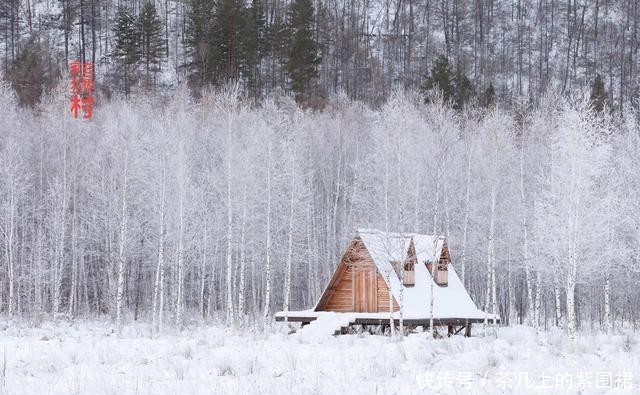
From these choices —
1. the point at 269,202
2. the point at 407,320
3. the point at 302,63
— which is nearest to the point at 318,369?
the point at 407,320

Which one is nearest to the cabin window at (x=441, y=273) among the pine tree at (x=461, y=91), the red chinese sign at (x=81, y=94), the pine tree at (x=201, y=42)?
the red chinese sign at (x=81, y=94)

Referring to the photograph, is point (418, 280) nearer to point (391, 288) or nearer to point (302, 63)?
point (391, 288)

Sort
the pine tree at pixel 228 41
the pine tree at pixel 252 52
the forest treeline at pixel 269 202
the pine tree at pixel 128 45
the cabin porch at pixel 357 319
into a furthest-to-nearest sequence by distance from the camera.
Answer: the pine tree at pixel 252 52, the pine tree at pixel 228 41, the pine tree at pixel 128 45, the forest treeline at pixel 269 202, the cabin porch at pixel 357 319

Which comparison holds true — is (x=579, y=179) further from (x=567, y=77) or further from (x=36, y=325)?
(x=567, y=77)

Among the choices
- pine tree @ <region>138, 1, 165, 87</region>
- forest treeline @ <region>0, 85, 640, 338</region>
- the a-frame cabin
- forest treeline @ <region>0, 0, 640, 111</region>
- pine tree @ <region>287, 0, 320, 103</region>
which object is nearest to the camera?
the a-frame cabin

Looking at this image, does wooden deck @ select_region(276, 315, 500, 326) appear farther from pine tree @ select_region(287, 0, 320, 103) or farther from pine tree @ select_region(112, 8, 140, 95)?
pine tree @ select_region(112, 8, 140, 95)

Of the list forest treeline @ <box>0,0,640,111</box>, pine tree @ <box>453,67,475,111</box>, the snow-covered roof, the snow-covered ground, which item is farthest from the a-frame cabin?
pine tree @ <box>453,67,475,111</box>

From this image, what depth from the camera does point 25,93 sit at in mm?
49875

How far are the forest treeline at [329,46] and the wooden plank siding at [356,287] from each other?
24.3m

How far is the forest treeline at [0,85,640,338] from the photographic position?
31594 mm

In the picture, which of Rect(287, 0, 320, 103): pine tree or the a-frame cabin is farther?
Rect(287, 0, 320, 103): pine tree

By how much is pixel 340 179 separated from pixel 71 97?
1557 centimetres

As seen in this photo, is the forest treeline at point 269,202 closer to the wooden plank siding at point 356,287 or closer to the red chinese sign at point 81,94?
the red chinese sign at point 81,94

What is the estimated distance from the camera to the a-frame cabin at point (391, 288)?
27.4 meters
